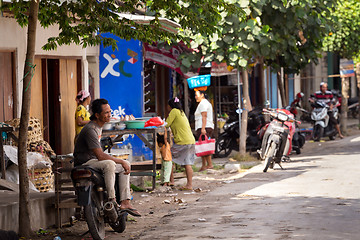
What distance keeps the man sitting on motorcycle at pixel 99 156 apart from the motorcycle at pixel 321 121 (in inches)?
570

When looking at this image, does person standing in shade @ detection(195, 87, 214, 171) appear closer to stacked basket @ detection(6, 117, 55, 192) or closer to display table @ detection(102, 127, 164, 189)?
display table @ detection(102, 127, 164, 189)

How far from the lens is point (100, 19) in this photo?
9500mm

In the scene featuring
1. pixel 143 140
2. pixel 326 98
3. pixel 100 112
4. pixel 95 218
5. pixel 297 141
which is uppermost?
pixel 326 98

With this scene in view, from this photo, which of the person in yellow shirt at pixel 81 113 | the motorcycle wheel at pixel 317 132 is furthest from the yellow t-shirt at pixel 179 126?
the motorcycle wheel at pixel 317 132

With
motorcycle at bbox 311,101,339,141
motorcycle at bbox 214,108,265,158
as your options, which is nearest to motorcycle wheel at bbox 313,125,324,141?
motorcycle at bbox 311,101,339,141

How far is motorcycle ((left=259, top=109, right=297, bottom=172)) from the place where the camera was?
50.2ft

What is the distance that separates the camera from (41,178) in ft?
35.4

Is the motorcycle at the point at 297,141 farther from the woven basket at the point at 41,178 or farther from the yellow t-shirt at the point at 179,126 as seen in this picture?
the woven basket at the point at 41,178

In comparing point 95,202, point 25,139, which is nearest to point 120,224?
point 95,202

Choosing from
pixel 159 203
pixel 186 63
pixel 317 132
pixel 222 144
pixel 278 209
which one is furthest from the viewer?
pixel 317 132

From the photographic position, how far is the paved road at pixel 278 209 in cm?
823

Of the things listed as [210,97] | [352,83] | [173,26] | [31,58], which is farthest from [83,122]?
[352,83]

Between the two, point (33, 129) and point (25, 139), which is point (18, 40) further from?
point (25, 139)

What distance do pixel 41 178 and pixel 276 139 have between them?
620 centimetres
